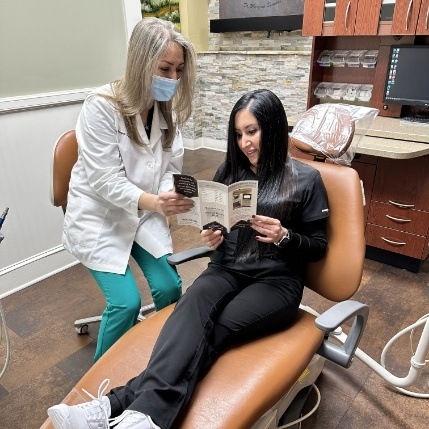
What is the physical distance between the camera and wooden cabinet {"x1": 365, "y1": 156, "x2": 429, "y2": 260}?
7.23 ft

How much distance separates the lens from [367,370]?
1.68 metres

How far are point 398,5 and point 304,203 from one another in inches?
65.1

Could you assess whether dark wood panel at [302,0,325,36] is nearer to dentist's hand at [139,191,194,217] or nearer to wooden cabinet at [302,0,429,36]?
wooden cabinet at [302,0,429,36]

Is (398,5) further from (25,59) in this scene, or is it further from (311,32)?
(25,59)

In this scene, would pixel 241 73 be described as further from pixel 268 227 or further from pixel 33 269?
pixel 268 227

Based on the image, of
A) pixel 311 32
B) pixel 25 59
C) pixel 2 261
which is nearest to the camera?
pixel 25 59

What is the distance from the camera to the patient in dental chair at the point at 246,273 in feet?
3.24

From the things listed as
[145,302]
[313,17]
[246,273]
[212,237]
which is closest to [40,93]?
[145,302]

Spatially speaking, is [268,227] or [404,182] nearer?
[268,227]

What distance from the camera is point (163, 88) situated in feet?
4.60

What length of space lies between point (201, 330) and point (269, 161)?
601 millimetres

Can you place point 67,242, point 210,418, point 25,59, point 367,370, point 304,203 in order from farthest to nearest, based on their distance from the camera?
point 25,59, point 367,370, point 67,242, point 304,203, point 210,418

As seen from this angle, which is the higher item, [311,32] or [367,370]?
[311,32]

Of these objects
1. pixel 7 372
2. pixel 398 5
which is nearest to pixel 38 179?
pixel 7 372
